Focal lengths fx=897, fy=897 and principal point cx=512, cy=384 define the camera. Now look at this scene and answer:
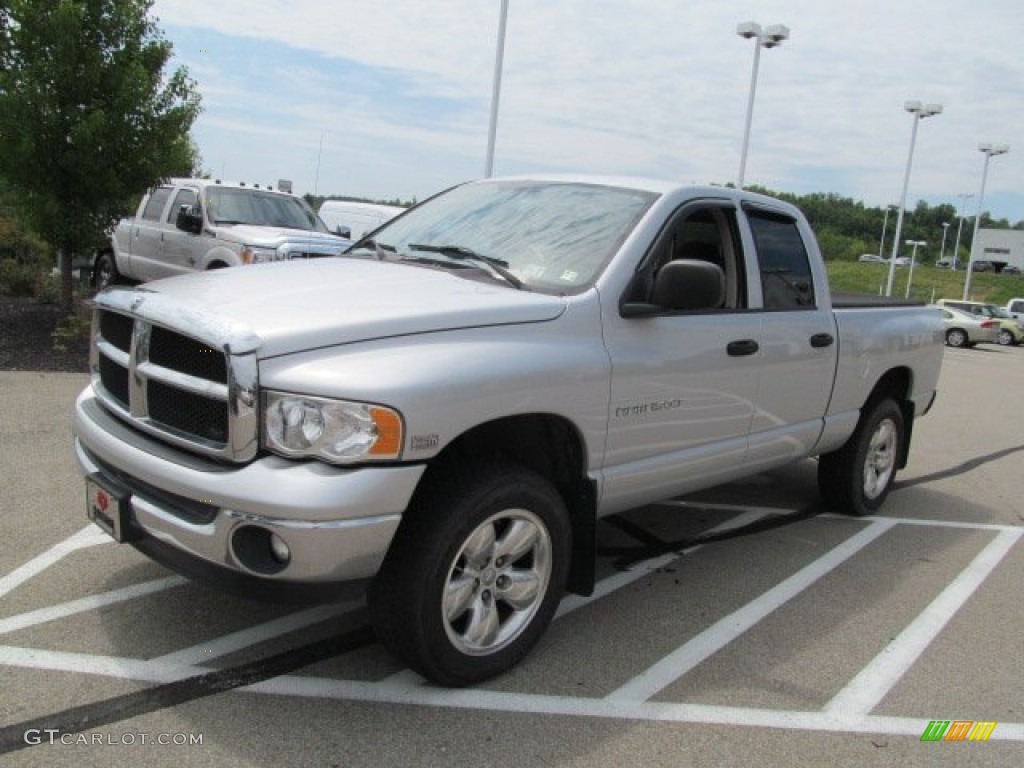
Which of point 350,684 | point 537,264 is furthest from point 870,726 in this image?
point 537,264

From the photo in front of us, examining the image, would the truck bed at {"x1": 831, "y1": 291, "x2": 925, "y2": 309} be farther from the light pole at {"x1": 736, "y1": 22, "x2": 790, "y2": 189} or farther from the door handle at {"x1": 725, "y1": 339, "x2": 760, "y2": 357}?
the light pole at {"x1": 736, "y1": 22, "x2": 790, "y2": 189}

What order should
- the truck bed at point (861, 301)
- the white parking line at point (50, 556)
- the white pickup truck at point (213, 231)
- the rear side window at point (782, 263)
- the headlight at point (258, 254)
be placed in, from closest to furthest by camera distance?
the white parking line at point (50, 556) → the rear side window at point (782, 263) → the truck bed at point (861, 301) → the headlight at point (258, 254) → the white pickup truck at point (213, 231)

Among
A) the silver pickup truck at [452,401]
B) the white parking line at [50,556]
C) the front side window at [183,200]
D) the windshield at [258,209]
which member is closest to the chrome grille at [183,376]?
the silver pickup truck at [452,401]

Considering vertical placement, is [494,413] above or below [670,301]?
below

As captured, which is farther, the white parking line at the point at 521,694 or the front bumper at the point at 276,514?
the white parking line at the point at 521,694

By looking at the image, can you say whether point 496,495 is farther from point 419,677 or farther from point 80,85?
point 80,85

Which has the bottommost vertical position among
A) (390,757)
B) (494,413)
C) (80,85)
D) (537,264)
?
(390,757)

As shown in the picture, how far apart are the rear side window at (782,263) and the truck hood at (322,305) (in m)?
1.70

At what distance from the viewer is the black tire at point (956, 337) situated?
29.9m

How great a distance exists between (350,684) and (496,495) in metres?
0.89

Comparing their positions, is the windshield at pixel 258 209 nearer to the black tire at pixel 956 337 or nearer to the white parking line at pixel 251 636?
the white parking line at pixel 251 636

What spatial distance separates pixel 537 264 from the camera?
3799 mm

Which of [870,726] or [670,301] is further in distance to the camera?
[670,301]

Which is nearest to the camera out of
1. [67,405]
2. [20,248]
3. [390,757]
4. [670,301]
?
[390,757]
